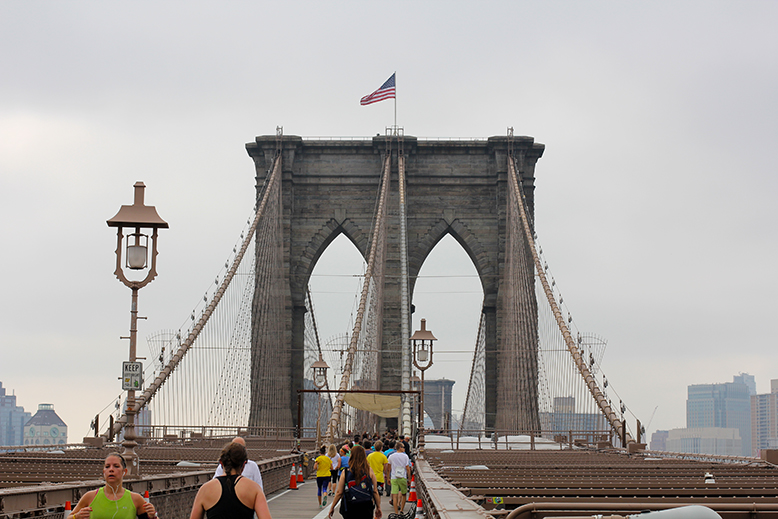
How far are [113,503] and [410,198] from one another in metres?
41.0

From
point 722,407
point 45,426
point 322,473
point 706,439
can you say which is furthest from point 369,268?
point 722,407

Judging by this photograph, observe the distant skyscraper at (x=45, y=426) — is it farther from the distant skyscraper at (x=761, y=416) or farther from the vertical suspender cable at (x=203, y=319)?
the distant skyscraper at (x=761, y=416)

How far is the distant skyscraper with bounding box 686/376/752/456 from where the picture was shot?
375ft

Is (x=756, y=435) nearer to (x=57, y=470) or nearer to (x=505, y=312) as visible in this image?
(x=505, y=312)

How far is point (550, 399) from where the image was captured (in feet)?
133

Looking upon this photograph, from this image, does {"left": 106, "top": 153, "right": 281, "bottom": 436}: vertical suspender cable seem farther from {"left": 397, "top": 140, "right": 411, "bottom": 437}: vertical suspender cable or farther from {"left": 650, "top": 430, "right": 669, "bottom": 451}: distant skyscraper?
{"left": 650, "top": 430, "right": 669, "bottom": 451}: distant skyscraper

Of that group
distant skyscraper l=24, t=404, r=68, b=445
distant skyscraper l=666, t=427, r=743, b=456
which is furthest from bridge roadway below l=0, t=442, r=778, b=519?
distant skyscraper l=666, t=427, r=743, b=456

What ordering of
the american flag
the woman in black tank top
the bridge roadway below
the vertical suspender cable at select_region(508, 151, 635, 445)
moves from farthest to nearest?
1. the american flag
2. the vertical suspender cable at select_region(508, 151, 635, 445)
3. the bridge roadway below
4. the woman in black tank top

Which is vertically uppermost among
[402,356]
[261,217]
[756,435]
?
[261,217]

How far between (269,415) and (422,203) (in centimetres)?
1210

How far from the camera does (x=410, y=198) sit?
46406mm

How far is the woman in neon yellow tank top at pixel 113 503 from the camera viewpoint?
5.68 m

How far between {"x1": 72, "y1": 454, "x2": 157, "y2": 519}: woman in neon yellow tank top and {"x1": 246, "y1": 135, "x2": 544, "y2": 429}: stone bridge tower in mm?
39731

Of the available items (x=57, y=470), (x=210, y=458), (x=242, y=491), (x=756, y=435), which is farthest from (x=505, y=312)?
(x=756, y=435)
